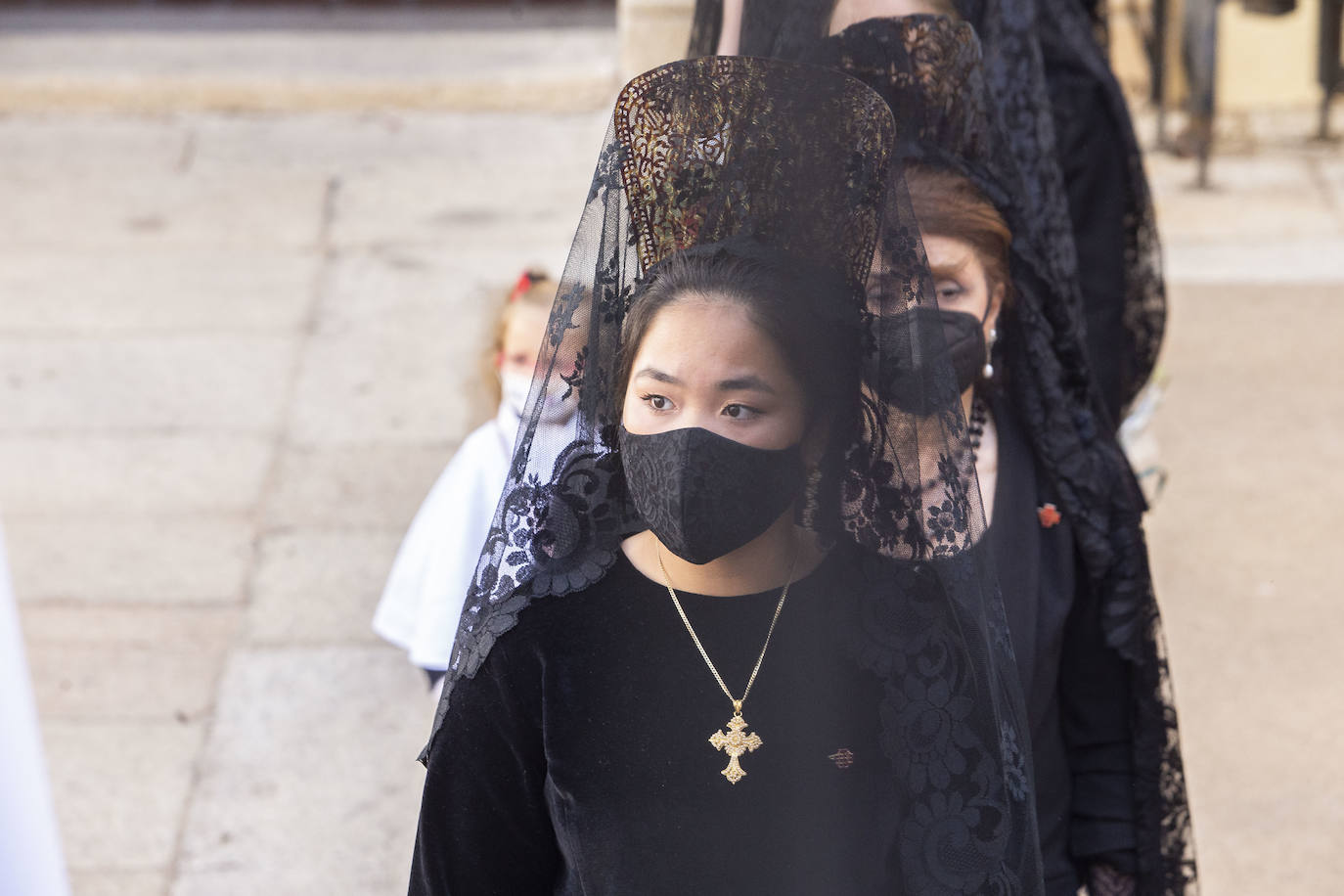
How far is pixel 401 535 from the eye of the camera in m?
5.16

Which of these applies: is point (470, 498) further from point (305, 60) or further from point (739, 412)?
point (305, 60)

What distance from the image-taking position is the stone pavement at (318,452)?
4113mm

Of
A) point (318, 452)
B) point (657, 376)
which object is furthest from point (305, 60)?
point (657, 376)

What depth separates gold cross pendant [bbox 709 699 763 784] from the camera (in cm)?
198

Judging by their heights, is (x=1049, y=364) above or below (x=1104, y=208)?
above

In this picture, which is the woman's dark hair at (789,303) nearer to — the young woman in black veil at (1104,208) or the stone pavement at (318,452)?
the young woman in black veil at (1104,208)

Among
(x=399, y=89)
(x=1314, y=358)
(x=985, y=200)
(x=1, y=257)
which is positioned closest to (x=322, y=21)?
(x=399, y=89)

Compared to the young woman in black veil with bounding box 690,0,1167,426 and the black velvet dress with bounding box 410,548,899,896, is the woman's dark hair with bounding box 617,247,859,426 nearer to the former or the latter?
the black velvet dress with bounding box 410,548,899,896

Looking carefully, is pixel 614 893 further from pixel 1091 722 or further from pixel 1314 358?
pixel 1314 358

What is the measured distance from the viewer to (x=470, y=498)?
369 cm

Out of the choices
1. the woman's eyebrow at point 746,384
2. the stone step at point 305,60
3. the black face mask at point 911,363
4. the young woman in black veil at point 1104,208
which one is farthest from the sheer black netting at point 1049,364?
the stone step at point 305,60

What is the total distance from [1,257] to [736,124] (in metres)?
5.79

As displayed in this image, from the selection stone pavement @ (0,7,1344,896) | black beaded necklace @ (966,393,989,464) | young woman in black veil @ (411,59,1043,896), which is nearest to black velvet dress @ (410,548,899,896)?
young woman in black veil @ (411,59,1043,896)

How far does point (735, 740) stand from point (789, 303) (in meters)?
0.54
